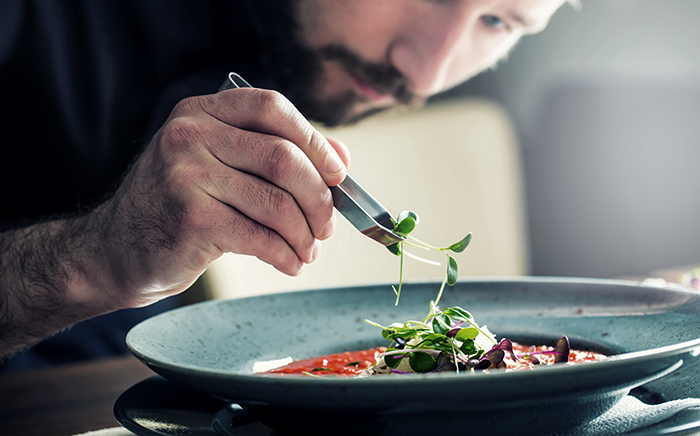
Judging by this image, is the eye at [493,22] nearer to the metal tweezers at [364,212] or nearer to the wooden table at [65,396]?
the metal tweezers at [364,212]

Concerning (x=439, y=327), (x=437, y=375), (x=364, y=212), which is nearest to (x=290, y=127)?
(x=364, y=212)

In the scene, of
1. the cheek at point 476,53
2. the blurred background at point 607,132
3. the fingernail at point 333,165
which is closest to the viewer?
the fingernail at point 333,165

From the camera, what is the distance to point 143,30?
2.01 meters

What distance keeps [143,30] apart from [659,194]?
327 centimetres

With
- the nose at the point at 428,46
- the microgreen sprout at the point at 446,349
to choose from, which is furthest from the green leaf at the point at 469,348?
the nose at the point at 428,46

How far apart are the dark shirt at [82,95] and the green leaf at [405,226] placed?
1414mm

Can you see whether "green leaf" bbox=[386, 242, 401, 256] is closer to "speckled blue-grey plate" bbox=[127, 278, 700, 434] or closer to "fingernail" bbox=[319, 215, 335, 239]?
"fingernail" bbox=[319, 215, 335, 239]

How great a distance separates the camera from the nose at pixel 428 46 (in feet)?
5.50

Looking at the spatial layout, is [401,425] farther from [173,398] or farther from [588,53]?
[588,53]

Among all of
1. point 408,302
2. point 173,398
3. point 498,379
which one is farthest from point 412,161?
point 498,379

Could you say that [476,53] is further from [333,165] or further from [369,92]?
[333,165]

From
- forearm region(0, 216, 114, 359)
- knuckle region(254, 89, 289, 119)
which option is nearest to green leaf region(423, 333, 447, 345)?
knuckle region(254, 89, 289, 119)

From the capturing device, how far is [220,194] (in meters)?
0.77

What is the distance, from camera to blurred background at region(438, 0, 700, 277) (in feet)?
11.9
